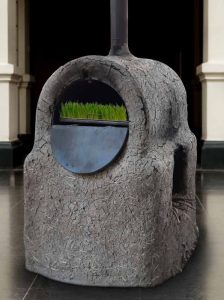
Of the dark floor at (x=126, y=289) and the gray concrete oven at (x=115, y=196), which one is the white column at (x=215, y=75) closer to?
the dark floor at (x=126, y=289)

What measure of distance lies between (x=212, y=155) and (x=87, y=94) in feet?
22.4

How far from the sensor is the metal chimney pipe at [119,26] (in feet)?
14.3

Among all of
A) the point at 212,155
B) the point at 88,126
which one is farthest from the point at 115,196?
the point at 212,155

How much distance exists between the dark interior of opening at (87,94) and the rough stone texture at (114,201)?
4cm

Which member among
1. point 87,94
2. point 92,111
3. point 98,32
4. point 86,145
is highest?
point 98,32

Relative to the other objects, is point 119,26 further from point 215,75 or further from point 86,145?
point 215,75

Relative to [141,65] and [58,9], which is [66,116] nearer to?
[141,65]

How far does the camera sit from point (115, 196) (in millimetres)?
4055

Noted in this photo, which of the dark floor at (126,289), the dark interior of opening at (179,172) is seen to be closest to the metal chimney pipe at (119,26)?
the dark interior of opening at (179,172)

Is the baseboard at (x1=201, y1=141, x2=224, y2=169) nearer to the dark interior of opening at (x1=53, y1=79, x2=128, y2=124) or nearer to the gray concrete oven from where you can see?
the gray concrete oven

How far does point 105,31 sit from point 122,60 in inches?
624

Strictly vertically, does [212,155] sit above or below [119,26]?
below

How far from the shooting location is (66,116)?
4.35 meters

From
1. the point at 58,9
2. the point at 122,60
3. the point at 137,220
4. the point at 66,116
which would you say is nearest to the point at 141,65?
the point at 122,60
